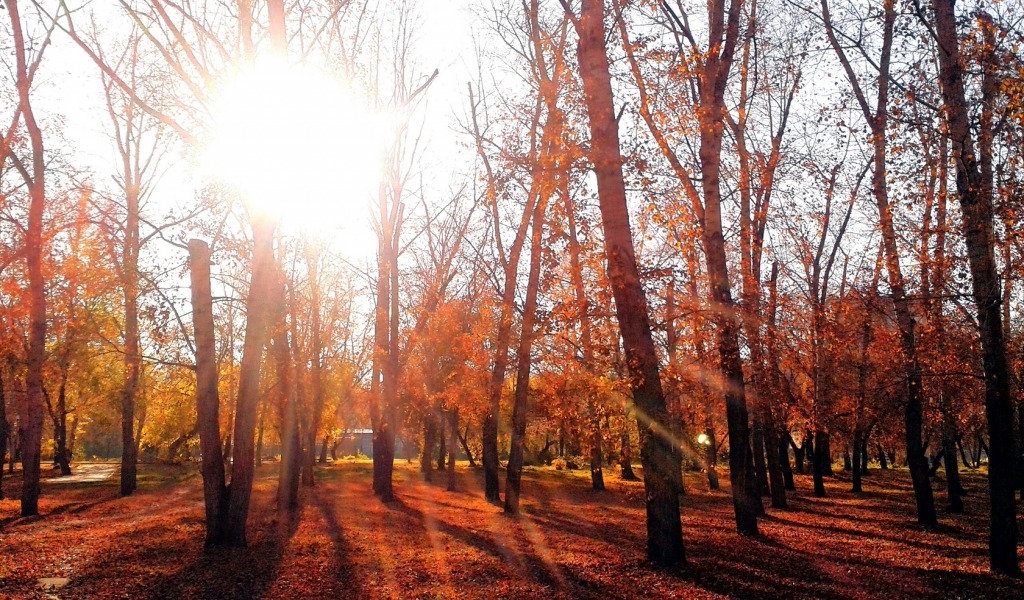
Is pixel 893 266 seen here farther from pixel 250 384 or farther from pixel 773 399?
pixel 250 384

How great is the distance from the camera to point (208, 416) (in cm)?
1083

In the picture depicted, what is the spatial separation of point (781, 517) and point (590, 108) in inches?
522

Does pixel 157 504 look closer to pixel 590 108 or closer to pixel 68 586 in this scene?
pixel 68 586

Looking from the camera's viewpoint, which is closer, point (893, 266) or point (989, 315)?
point (989, 315)

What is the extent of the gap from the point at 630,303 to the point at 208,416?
275 inches

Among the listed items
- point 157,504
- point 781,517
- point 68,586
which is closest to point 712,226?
point 781,517

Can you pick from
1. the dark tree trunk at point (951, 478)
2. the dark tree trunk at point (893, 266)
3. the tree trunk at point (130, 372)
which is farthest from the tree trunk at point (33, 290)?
the dark tree trunk at point (951, 478)

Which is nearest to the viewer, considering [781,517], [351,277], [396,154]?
[781,517]

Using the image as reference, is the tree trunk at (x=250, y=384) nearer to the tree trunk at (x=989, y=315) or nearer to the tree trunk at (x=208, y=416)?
the tree trunk at (x=208, y=416)

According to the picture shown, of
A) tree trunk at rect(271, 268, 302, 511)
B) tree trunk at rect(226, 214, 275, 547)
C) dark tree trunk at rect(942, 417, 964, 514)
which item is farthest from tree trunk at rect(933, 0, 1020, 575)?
tree trunk at rect(271, 268, 302, 511)

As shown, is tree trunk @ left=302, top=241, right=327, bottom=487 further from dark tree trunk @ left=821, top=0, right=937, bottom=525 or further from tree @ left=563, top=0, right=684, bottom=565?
dark tree trunk @ left=821, top=0, right=937, bottom=525

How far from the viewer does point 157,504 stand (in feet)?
64.5

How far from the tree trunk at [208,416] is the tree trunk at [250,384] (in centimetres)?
16

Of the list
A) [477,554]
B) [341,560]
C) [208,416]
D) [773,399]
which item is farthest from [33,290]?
[773,399]
